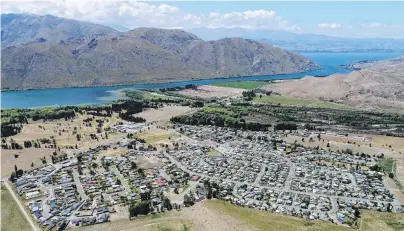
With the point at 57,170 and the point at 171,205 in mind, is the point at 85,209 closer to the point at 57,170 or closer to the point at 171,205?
the point at 171,205

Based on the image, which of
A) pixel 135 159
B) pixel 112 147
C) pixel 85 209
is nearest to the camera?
pixel 85 209

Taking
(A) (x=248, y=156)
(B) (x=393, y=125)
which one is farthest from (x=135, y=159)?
(B) (x=393, y=125)

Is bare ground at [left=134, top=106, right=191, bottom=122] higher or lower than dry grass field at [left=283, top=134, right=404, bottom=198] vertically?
higher

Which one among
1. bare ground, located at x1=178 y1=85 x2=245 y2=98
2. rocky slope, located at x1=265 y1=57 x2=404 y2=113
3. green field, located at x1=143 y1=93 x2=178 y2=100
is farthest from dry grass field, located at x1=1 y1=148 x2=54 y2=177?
rocky slope, located at x1=265 y1=57 x2=404 y2=113

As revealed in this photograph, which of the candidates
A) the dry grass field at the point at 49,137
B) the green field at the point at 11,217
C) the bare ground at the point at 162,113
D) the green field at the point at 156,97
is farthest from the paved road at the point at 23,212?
the green field at the point at 156,97

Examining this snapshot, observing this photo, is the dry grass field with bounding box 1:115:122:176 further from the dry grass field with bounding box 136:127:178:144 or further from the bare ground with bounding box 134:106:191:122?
the bare ground with bounding box 134:106:191:122

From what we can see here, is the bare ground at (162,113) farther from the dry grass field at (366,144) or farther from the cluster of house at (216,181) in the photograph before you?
the dry grass field at (366,144)
